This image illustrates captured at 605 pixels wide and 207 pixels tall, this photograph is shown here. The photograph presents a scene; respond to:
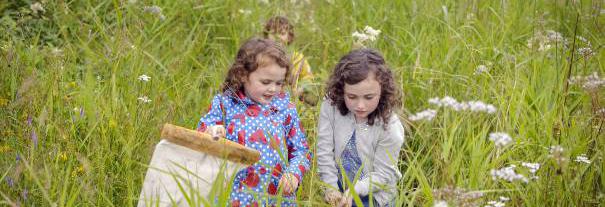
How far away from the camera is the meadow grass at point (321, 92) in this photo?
2.53 m

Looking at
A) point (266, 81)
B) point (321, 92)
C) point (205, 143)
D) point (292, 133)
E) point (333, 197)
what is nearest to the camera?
point (205, 143)

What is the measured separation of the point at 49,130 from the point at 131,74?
1.88 ft

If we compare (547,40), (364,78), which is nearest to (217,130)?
(364,78)

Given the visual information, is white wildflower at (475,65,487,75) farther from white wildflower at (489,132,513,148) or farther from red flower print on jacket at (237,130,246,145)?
white wildflower at (489,132,513,148)

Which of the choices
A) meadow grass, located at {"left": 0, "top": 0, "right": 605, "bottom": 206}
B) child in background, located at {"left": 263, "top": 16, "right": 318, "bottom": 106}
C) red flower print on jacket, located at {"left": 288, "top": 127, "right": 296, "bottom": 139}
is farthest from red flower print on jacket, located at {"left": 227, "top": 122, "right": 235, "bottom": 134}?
child in background, located at {"left": 263, "top": 16, "right": 318, "bottom": 106}

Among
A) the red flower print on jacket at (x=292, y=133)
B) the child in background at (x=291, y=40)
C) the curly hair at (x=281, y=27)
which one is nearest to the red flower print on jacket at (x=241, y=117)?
the red flower print on jacket at (x=292, y=133)

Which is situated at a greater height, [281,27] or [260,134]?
[281,27]

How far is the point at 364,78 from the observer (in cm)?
265

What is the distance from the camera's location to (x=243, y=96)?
2.85 meters

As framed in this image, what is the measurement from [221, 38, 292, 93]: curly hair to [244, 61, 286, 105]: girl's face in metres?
0.02

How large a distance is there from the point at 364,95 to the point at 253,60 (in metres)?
0.48

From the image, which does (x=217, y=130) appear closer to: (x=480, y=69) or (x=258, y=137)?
(x=258, y=137)

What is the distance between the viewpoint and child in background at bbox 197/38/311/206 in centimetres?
273

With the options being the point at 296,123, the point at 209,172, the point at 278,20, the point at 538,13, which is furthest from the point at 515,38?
the point at 209,172
